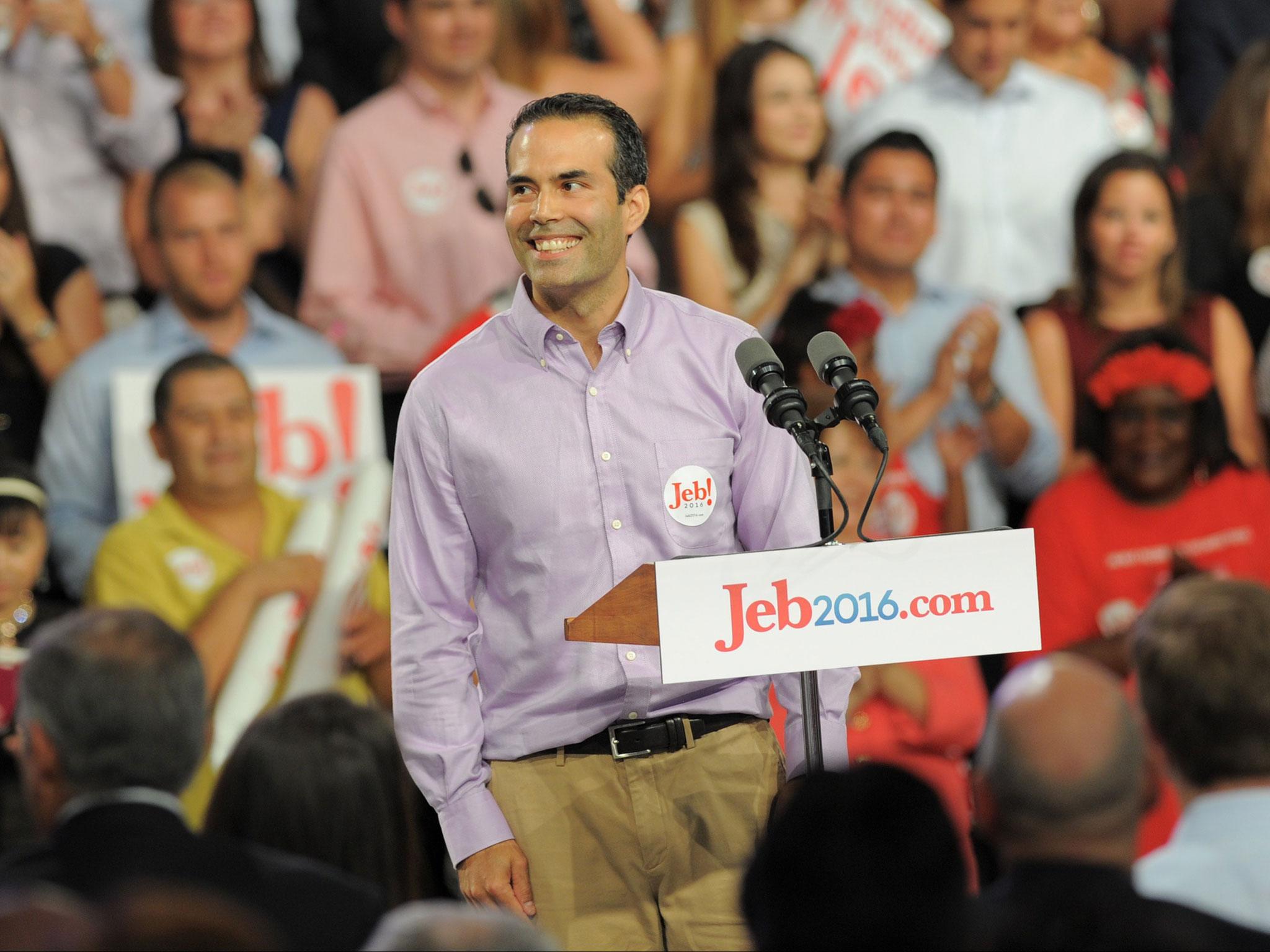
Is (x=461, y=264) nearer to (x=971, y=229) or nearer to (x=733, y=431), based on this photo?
(x=971, y=229)

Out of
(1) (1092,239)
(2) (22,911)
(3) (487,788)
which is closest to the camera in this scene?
(2) (22,911)

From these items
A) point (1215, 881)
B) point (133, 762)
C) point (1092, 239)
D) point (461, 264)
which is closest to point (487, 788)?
point (133, 762)

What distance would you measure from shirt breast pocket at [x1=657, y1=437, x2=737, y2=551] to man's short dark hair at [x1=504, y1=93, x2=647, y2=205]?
374 mm

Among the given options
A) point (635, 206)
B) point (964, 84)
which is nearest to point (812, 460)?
point (635, 206)

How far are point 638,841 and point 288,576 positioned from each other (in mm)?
2264

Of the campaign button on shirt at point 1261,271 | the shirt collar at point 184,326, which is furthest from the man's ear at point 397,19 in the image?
the campaign button on shirt at point 1261,271

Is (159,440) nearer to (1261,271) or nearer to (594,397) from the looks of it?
(594,397)

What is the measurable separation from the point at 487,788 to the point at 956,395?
308 centimetres

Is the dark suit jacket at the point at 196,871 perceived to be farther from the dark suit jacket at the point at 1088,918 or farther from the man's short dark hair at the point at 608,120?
the man's short dark hair at the point at 608,120

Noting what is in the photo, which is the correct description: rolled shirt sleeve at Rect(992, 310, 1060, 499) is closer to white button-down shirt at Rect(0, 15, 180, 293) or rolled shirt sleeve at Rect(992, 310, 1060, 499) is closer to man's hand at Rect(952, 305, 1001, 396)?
man's hand at Rect(952, 305, 1001, 396)

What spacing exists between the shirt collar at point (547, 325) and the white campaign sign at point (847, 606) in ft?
1.75

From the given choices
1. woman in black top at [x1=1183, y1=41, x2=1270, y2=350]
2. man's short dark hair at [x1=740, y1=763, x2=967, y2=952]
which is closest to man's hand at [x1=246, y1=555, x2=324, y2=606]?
woman in black top at [x1=1183, y1=41, x2=1270, y2=350]

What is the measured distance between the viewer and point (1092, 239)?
223 inches

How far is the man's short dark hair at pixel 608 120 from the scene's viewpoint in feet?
8.63
